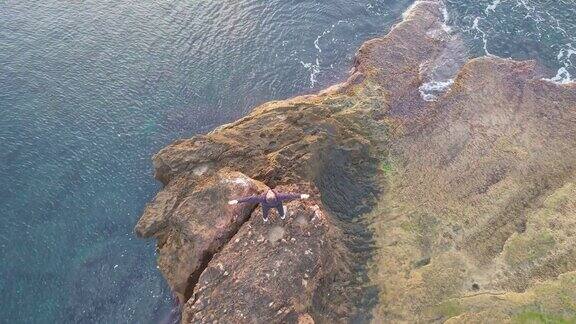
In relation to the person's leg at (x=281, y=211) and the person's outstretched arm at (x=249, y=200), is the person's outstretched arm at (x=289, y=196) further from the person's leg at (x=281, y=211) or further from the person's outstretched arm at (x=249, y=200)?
the person's outstretched arm at (x=249, y=200)

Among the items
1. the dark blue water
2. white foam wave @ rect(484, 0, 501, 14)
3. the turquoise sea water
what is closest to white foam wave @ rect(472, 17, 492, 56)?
the turquoise sea water

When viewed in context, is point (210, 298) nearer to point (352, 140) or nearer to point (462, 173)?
point (352, 140)

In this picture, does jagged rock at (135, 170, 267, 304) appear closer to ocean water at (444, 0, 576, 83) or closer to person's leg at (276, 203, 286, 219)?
person's leg at (276, 203, 286, 219)

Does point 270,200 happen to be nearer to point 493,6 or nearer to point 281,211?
point 281,211

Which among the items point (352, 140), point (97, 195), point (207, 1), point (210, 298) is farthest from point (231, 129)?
A: point (207, 1)

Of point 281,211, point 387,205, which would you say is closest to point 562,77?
point 387,205

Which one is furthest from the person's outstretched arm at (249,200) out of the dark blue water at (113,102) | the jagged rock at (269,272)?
the dark blue water at (113,102)
